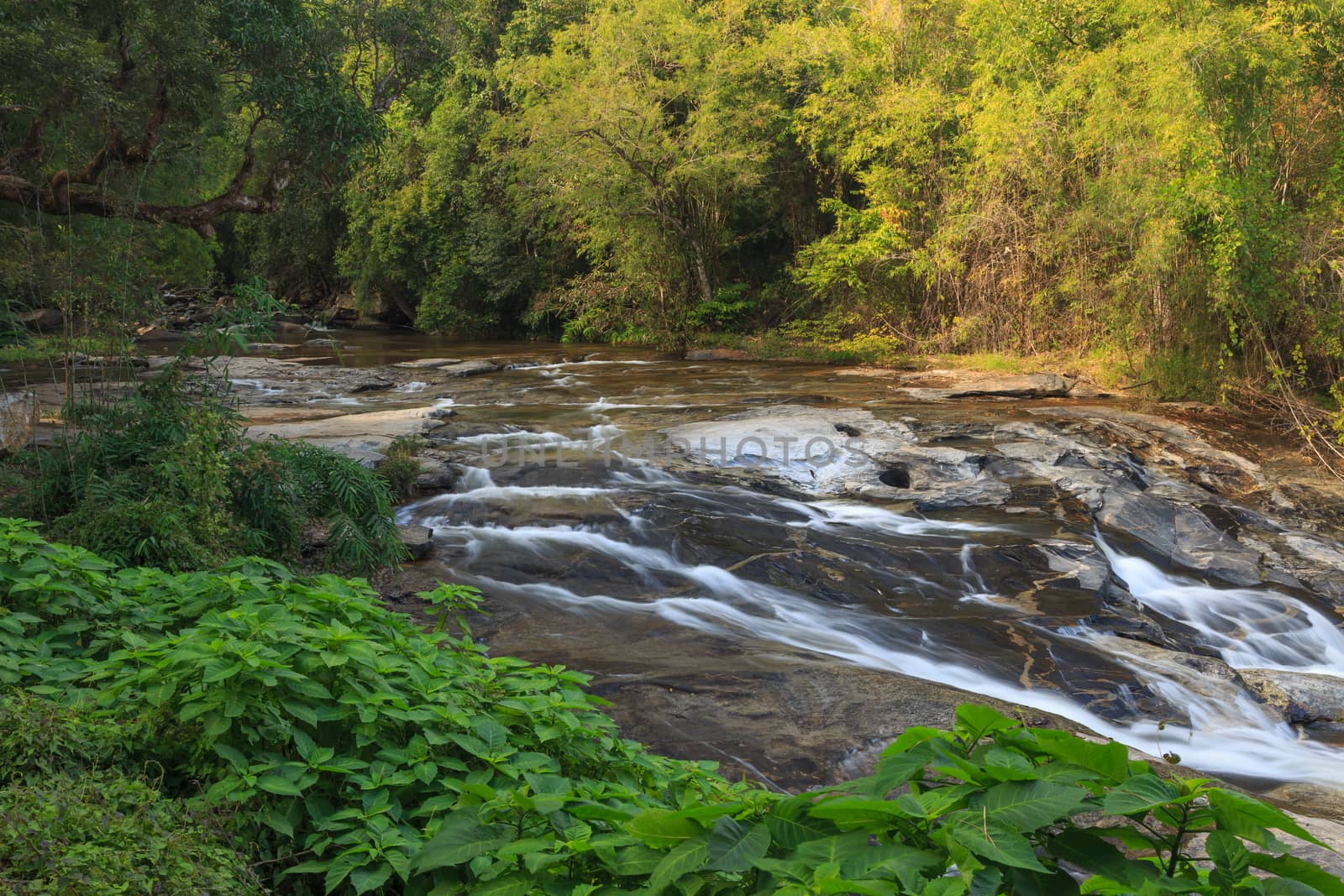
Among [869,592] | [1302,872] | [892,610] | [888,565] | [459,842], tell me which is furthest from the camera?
[888,565]

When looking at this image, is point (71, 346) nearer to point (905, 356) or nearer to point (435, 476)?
point (435, 476)

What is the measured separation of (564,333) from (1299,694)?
23.2m

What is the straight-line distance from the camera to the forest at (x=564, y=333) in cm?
221

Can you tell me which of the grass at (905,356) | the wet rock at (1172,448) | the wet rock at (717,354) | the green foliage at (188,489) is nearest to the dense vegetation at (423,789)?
the green foliage at (188,489)

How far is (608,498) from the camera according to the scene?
9.98 meters

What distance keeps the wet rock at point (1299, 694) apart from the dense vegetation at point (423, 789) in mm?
3376

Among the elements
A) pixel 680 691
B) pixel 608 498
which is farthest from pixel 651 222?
pixel 680 691

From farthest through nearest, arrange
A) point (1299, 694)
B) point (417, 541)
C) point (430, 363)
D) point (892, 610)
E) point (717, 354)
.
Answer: point (717, 354), point (430, 363), point (417, 541), point (892, 610), point (1299, 694)

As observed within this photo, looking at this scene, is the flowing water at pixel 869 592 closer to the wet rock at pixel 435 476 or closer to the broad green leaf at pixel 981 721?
the wet rock at pixel 435 476

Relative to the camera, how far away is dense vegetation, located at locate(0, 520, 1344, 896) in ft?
5.89

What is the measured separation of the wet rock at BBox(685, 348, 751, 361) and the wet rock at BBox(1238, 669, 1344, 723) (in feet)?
53.6

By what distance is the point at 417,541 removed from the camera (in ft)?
27.2

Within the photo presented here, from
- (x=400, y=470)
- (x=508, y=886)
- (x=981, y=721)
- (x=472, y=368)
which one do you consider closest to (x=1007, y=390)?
(x=400, y=470)

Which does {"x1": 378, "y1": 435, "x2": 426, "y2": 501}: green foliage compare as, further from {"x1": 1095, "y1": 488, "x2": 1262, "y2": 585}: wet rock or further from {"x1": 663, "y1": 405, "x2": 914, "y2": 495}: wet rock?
{"x1": 1095, "y1": 488, "x2": 1262, "y2": 585}: wet rock
